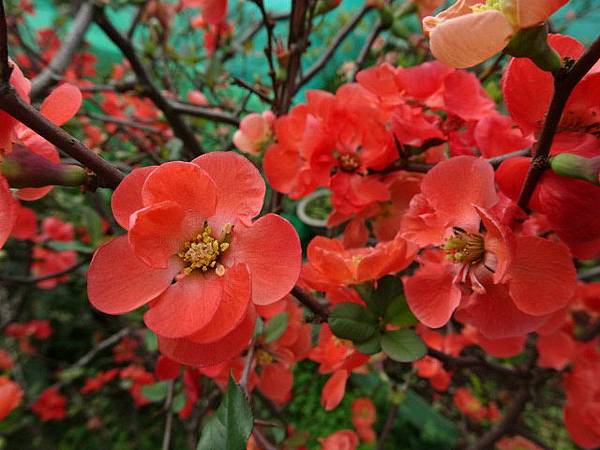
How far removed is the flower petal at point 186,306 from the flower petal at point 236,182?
7 cm

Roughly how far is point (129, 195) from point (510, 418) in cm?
114

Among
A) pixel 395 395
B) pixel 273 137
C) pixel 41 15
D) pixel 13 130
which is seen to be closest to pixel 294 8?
pixel 273 137

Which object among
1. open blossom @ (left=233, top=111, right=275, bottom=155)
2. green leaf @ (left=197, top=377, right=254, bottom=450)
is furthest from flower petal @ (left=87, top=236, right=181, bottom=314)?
open blossom @ (left=233, top=111, right=275, bottom=155)

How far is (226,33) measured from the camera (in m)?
1.49

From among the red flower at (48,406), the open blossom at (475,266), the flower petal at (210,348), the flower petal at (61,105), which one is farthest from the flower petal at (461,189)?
the red flower at (48,406)

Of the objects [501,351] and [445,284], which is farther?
[501,351]

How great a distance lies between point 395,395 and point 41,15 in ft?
12.5

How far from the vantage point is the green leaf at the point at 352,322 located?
467 mm

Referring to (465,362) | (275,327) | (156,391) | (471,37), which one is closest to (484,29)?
(471,37)

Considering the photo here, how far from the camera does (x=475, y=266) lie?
40cm

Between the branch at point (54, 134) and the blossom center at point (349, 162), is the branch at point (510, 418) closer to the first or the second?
the blossom center at point (349, 162)

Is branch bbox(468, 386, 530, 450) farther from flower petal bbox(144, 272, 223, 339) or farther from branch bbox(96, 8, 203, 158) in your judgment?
branch bbox(96, 8, 203, 158)

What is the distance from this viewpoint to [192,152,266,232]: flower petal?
0.36m

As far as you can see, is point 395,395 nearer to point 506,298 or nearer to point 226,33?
point 506,298
